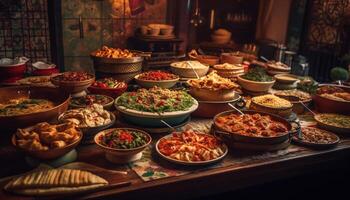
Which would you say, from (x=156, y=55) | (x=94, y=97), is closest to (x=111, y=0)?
(x=156, y=55)

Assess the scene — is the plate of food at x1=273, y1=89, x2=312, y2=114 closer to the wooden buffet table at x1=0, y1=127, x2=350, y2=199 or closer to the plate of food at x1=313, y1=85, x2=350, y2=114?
the plate of food at x1=313, y1=85, x2=350, y2=114

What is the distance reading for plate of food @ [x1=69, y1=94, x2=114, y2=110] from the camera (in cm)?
295

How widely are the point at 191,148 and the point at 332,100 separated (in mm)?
1899

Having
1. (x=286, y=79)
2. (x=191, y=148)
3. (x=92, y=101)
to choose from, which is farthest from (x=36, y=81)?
(x=286, y=79)

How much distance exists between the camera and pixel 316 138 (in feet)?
9.43

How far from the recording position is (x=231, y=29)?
29.7 ft

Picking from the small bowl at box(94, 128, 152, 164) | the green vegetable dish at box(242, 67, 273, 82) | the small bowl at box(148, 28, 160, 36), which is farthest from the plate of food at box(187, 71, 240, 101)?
the small bowl at box(148, 28, 160, 36)

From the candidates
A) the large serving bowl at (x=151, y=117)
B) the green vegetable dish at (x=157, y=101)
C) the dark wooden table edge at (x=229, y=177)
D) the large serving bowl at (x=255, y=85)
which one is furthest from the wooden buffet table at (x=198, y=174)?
the large serving bowl at (x=255, y=85)

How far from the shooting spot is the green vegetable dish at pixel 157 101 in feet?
9.05

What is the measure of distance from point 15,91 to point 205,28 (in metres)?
6.45

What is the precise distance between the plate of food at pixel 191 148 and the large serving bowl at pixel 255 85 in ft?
4.54

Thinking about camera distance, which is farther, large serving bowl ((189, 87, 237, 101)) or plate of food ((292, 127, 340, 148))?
large serving bowl ((189, 87, 237, 101))

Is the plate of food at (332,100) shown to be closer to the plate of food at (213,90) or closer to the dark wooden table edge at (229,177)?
the dark wooden table edge at (229,177)

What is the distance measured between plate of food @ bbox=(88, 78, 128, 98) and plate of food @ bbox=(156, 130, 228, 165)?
3.14 feet
